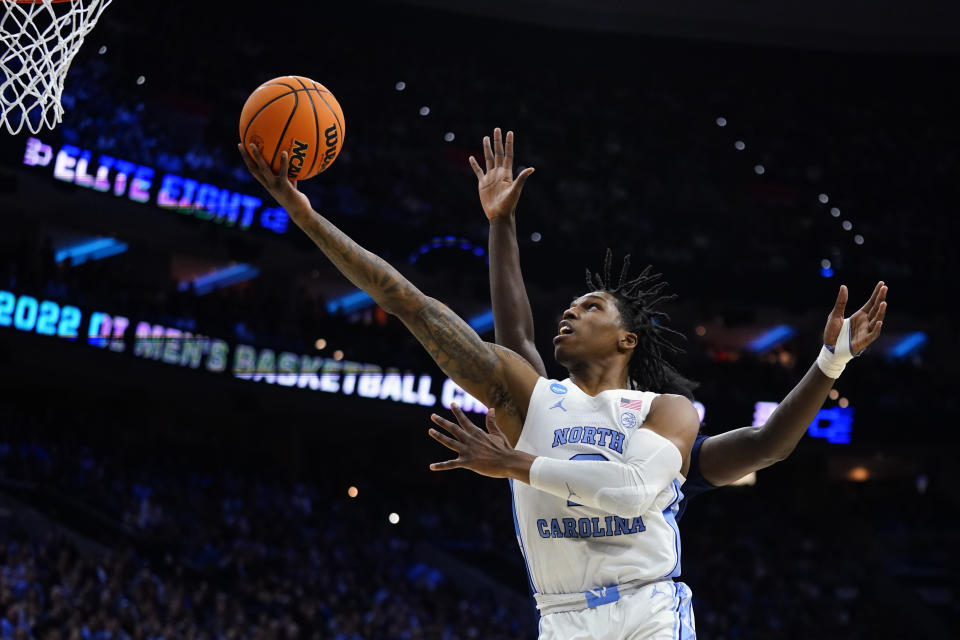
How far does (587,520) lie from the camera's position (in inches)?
132

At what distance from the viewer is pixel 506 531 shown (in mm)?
17109

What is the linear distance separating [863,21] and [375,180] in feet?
34.6

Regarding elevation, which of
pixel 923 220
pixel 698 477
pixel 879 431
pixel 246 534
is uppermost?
pixel 923 220

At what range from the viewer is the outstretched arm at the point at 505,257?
3977 millimetres

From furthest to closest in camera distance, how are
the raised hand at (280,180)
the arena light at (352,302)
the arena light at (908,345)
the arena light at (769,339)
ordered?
the arena light at (769,339) < the arena light at (908,345) < the arena light at (352,302) < the raised hand at (280,180)

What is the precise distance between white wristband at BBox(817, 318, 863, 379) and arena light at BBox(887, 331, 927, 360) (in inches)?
769

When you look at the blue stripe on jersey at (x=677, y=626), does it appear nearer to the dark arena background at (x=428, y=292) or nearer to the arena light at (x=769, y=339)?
the dark arena background at (x=428, y=292)

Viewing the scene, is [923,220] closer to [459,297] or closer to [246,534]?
[459,297]

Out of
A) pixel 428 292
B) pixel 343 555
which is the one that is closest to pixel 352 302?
pixel 428 292

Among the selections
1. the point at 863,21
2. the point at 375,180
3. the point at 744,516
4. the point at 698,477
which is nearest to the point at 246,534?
the point at 375,180

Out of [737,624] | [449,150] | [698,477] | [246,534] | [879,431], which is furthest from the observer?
[449,150]

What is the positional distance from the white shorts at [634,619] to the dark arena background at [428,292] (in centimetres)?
873

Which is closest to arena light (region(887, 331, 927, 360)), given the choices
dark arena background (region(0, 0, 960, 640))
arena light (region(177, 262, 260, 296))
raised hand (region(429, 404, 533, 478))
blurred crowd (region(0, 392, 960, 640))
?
dark arena background (region(0, 0, 960, 640))

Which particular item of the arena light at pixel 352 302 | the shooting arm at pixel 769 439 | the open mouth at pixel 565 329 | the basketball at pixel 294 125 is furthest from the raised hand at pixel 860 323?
the arena light at pixel 352 302
